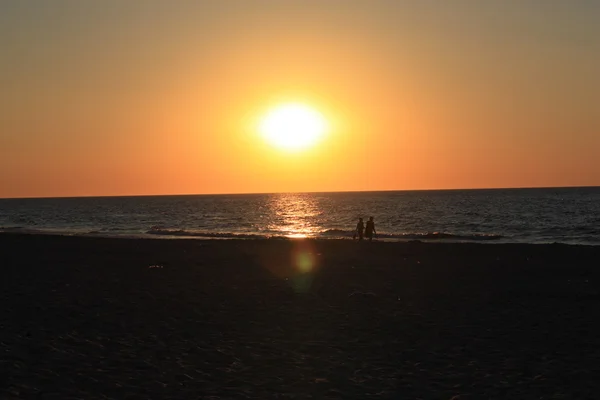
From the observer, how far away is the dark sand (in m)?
9.53

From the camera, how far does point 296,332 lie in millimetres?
13125

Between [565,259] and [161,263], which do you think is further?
[565,259]

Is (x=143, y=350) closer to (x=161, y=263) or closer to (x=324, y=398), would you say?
(x=324, y=398)

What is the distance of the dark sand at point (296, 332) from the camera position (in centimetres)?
953

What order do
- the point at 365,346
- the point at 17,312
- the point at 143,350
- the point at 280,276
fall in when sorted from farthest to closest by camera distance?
the point at 280,276 → the point at 17,312 → the point at 365,346 → the point at 143,350

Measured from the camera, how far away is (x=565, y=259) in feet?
95.2

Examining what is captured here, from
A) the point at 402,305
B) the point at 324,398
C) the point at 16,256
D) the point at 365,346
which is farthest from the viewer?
the point at 16,256

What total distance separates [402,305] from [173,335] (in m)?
6.62

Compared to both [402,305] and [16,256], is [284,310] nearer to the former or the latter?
[402,305]

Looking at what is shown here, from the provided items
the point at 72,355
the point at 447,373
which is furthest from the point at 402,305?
the point at 72,355

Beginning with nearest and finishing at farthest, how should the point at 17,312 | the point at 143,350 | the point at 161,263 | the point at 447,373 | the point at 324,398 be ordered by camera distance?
the point at 324,398 → the point at 447,373 → the point at 143,350 → the point at 17,312 → the point at 161,263

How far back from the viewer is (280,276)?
2216 centimetres

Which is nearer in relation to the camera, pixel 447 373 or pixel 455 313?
pixel 447 373

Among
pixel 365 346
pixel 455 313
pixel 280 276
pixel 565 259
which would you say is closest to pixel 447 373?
pixel 365 346
